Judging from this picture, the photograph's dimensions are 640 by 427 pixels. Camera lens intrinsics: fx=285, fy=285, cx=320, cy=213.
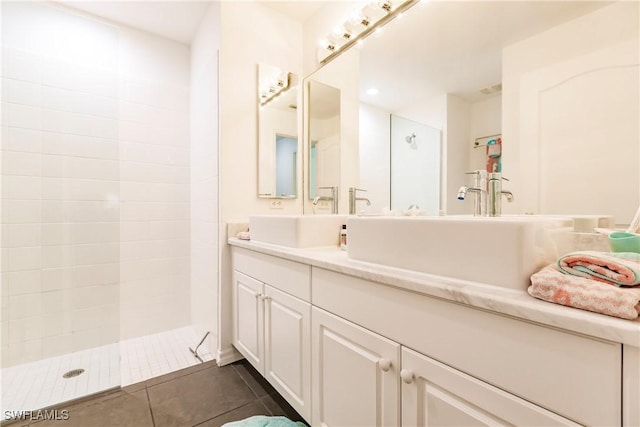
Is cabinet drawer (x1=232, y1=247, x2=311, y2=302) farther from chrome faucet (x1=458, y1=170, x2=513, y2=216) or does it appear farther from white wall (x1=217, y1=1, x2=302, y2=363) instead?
chrome faucet (x1=458, y1=170, x2=513, y2=216)

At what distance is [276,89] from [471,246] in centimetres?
179

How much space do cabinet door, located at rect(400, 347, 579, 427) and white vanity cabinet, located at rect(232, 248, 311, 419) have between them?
0.46 meters

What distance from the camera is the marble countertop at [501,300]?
45cm

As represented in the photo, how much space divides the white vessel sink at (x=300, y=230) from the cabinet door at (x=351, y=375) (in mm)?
357

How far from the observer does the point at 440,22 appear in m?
1.31

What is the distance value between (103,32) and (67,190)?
45.8 inches

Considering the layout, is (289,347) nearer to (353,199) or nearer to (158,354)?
(353,199)

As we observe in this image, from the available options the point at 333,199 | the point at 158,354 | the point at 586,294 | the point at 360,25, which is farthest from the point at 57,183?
the point at 586,294

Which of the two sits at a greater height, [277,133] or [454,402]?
[277,133]

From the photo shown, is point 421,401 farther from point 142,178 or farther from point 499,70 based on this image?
point 142,178

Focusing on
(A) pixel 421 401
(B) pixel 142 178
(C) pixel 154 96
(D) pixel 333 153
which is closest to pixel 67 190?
(B) pixel 142 178

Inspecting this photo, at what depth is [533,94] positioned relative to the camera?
1.01 metres

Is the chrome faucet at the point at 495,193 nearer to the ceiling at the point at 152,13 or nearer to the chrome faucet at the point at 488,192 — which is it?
the chrome faucet at the point at 488,192

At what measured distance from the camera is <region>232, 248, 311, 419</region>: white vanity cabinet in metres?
1.16
